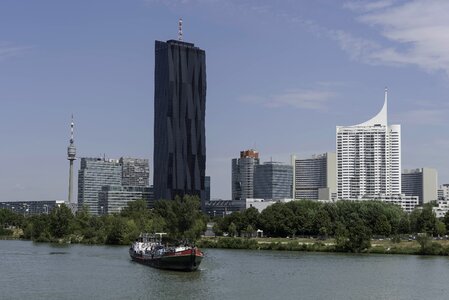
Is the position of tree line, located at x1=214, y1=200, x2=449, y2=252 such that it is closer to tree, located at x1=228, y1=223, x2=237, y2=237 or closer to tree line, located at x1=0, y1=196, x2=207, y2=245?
tree, located at x1=228, y1=223, x2=237, y2=237

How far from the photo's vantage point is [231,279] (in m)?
72.3

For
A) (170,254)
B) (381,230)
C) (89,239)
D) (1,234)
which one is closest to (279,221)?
(381,230)

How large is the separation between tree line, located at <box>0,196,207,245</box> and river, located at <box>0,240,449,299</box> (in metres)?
27.4

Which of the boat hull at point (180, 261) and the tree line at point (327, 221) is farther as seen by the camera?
the tree line at point (327, 221)

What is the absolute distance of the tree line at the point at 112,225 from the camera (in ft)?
425

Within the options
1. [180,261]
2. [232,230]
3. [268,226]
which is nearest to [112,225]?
[232,230]

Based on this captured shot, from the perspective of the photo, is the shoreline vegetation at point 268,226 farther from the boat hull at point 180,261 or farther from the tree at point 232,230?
the boat hull at point 180,261

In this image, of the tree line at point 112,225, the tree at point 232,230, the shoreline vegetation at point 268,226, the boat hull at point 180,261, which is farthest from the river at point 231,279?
the tree at point 232,230

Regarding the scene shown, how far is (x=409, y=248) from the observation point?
12100 centimetres

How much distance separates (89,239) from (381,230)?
2461 inches

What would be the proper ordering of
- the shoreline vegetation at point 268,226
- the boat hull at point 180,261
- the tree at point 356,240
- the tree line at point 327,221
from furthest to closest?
the tree line at point 327,221 < the shoreline vegetation at point 268,226 < the tree at point 356,240 < the boat hull at point 180,261

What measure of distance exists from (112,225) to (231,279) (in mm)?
88205

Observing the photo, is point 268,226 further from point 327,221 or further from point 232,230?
point 327,221

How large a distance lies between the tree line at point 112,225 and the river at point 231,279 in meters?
27.4
